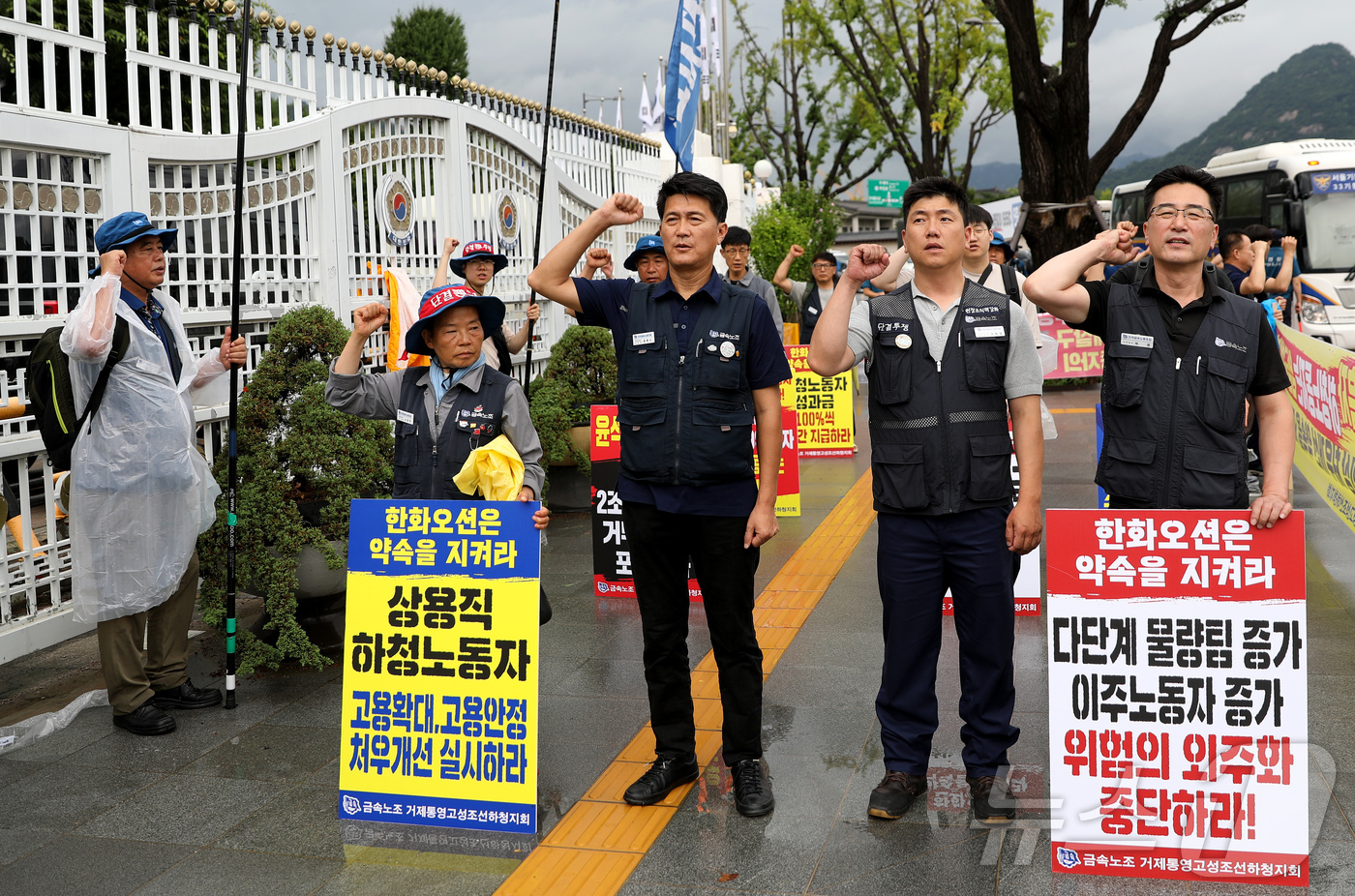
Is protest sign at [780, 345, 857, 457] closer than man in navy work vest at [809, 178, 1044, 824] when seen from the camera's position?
No

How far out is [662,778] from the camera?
154 inches

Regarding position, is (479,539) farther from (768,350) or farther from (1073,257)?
(1073,257)

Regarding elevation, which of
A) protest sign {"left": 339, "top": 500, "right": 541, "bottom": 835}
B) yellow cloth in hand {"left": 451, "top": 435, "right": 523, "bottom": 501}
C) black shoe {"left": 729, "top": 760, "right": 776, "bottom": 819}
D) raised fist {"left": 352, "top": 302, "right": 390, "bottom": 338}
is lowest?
black shoe {"left": 729, "top": 760, "right": 776, "bottom": 819}

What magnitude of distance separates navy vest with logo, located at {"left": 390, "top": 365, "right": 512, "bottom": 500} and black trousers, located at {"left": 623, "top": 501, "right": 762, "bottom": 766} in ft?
2.07

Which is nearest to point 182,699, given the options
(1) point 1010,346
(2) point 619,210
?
(2) point 619,210

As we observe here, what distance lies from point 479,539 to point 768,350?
1.15 m

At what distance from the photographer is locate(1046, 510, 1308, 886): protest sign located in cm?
324

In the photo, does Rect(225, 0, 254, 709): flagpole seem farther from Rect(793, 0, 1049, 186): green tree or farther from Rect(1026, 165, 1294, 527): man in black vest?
Rect(793, 0, 1049, 186): green tree

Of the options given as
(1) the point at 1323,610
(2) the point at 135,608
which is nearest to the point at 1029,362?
(1) the point at 1323,610

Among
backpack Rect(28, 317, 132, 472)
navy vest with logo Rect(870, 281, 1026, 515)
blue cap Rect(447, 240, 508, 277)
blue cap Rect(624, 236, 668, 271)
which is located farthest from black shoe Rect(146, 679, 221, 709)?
navy vest with logo Rect(870, 281, 1026, 515)

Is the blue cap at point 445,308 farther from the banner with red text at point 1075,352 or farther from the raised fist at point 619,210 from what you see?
the banner with red text at point 1075,352

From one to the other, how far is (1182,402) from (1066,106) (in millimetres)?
13333

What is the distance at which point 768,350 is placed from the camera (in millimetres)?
3908

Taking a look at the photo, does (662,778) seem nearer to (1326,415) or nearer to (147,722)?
(147,722)
